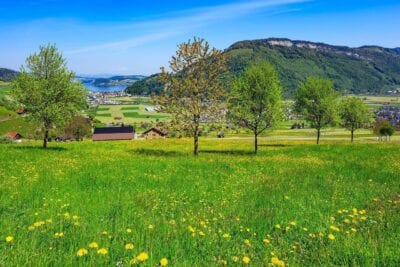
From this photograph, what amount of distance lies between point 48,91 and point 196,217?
92.2ft

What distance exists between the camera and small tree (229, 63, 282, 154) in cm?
4291

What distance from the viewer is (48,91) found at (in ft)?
→ 110

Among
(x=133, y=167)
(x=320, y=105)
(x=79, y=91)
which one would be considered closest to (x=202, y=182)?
(x=133, y=167)

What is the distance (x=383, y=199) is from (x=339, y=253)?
641 centimetres

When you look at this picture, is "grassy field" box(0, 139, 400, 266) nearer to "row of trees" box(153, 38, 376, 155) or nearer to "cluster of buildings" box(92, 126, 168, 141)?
"row of trees" box(153, 38, 376, 155)

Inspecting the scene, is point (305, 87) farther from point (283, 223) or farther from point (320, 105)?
point (283, 223)

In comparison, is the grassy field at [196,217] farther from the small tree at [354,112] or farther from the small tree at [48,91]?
the small tree at [354,112]

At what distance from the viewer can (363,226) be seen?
9.10 metres

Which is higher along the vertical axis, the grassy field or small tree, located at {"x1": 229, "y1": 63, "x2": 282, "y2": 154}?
small tree, located at {"x1": 229, "y1": 63, "x2": 282, "y2": 154}

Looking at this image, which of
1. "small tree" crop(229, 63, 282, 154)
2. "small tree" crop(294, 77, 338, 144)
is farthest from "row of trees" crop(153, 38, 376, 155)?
"small tree" crop(294, 77, 338, 144)

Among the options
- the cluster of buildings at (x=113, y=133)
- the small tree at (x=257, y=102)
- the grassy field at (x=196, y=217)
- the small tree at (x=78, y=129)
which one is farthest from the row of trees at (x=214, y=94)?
the cluster of buildings at (x=113, y=133)

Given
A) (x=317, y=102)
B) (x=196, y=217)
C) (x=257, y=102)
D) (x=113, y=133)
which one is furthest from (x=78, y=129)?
(x=196, y=217)

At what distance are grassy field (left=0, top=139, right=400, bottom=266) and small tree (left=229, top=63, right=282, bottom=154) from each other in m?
24.5

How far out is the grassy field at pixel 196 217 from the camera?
6773 millimetres
